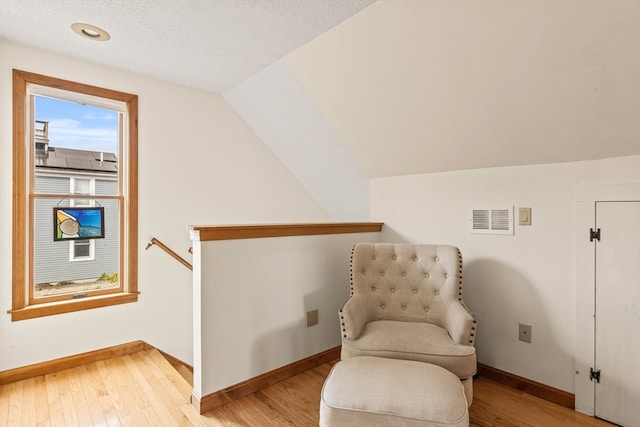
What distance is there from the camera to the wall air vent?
2.28m

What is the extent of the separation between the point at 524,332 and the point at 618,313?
0.53 meters

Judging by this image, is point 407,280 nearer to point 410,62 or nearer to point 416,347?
point 416,347

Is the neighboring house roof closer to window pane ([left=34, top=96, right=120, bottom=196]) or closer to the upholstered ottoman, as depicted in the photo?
window pane ([left=34, top=96, right=120, bottom=196])

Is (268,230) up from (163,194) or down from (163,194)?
down

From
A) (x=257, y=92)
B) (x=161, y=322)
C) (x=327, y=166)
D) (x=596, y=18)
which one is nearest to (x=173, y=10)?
(x=257, y=92)

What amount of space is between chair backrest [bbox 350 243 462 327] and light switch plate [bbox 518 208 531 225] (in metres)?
0.46

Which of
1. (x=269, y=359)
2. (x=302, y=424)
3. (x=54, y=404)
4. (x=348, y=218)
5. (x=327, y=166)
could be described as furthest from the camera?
(x=348, y=218)

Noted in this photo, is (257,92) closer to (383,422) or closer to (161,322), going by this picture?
(161,322)

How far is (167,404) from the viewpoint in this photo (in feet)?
6.76

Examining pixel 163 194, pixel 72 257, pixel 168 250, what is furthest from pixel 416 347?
pixel 72 257

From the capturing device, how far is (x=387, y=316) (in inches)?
92.9

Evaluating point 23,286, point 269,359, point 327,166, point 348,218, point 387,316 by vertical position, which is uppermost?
point 327,166

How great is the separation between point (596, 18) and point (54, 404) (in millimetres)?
3545

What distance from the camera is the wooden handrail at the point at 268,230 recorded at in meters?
1.98
